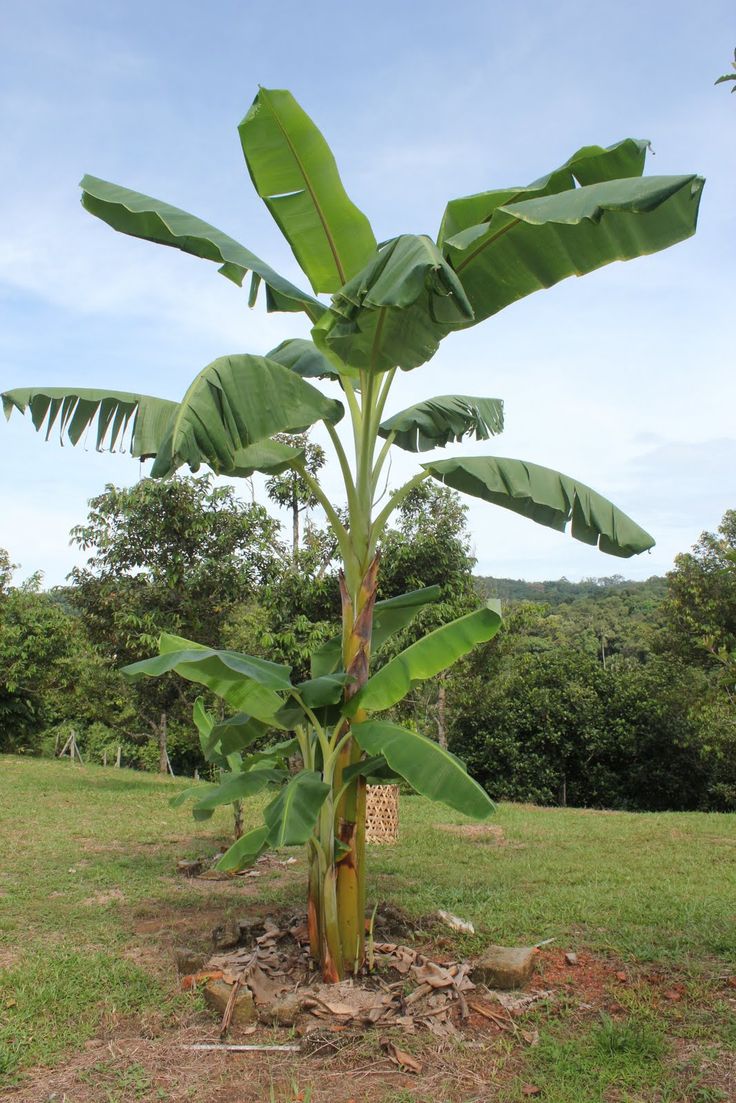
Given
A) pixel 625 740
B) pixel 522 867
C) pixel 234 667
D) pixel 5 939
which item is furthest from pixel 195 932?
pixel 625 740

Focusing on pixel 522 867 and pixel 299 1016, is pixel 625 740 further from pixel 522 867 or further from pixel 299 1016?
pixel 299 1016

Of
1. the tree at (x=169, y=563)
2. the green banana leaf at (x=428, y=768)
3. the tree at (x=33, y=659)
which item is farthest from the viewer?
the tree at (x=33, y=659)

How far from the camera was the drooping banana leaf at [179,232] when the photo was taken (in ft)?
15.1

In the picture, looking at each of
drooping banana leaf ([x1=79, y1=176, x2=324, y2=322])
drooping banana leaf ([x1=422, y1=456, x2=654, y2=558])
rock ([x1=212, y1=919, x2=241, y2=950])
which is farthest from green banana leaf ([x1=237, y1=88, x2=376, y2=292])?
rock ([x1=212, y1=919, x2=241, y2=950])

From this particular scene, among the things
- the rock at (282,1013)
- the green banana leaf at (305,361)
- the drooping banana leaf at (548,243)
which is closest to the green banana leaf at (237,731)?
the rock at (282,1013)

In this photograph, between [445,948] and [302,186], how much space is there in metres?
4.70

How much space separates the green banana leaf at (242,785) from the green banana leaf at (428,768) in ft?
2.64

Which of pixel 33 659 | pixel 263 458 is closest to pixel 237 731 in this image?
pixel 263 458

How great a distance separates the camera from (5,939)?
5371 millimetres

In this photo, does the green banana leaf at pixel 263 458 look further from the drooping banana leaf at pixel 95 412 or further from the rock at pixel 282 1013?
the rock at pixel 282 1013

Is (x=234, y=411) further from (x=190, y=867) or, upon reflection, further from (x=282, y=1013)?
(x=190, y=867)

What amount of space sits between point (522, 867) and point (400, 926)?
9.07 feet

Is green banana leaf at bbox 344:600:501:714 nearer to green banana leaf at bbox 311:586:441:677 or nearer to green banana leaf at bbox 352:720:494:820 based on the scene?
green banana leaf at bbox 352:720:494:820

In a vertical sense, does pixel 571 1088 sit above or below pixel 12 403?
below
